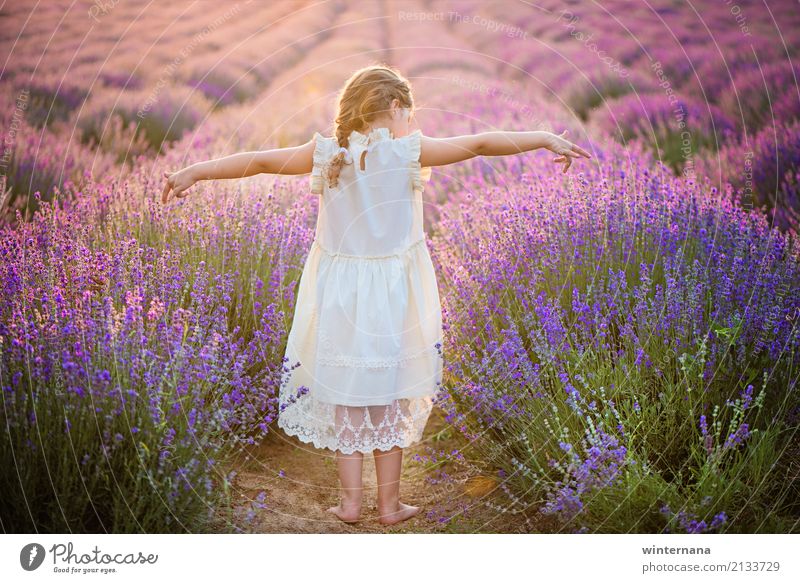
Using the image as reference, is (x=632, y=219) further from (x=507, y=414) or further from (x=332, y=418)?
(x=332, y=418)

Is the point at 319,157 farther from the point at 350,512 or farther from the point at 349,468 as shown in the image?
the point at 350,512

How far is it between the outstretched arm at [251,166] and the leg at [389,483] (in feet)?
3.07

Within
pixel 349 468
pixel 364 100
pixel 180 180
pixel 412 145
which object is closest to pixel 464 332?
pixel 349 468

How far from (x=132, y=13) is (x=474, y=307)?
124 inches

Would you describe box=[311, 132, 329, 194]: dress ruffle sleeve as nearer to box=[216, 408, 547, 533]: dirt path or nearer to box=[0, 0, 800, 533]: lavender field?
box=[0, 0, 800, 533]: lavender field

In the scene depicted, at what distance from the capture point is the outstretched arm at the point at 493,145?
2375 millimetres

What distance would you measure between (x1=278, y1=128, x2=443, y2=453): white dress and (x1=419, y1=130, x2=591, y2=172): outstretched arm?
6 centimetres

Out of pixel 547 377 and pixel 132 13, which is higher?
pixel 132 13

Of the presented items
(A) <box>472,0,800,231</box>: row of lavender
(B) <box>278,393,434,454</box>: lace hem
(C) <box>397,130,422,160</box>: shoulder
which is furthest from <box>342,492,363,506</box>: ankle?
(A) <box>472,0,800,231</box>: row of lavender

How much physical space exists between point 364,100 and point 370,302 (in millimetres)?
616

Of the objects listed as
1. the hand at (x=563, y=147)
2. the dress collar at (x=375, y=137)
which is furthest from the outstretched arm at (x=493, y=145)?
the dress collar at (x=375, y=137)
